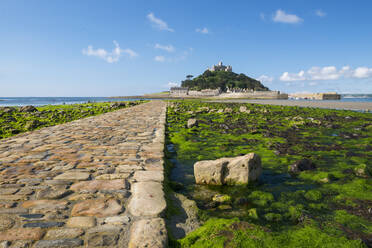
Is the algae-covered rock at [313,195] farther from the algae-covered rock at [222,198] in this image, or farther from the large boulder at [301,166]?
the algae-covered rock at [222,198]

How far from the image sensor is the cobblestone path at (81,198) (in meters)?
2.28

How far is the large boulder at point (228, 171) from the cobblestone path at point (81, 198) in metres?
0.87

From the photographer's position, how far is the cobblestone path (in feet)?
7.48

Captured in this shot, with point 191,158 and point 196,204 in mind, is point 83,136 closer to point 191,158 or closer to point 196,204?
point 191,158

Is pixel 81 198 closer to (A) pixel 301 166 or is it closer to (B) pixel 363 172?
(A) pixel 301 166

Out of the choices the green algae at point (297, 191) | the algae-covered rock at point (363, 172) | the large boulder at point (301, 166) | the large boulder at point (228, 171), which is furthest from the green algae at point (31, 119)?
the algae-covered rock at point (363, 172)

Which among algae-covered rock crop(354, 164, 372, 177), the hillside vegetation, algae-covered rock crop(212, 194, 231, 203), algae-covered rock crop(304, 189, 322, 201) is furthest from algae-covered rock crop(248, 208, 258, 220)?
the hillside vegetation

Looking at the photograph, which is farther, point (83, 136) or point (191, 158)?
point (83, 136)

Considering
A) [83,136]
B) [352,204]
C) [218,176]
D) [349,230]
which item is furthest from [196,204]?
[83,136]

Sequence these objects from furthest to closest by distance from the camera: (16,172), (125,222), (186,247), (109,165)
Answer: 1. (109,165)
2. (16,172)
3. (125,222)
4. (186,247)

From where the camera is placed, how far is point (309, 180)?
4.57 m

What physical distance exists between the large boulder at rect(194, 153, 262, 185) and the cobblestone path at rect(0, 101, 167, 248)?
87 cm

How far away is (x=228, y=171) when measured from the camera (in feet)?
14.3

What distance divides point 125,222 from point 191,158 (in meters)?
3.86
